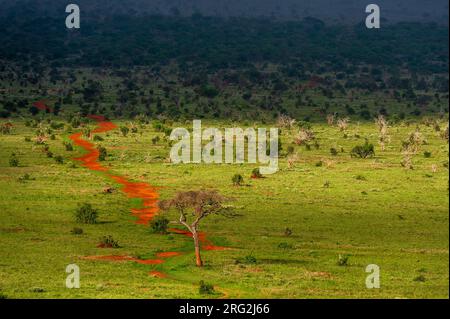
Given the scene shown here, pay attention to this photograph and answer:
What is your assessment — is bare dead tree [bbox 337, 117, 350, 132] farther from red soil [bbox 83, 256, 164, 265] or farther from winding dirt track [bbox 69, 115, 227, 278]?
red soil [bbox 83, 256, 164, 265]

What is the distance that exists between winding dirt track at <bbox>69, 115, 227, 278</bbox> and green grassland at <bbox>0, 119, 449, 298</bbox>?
549 mm

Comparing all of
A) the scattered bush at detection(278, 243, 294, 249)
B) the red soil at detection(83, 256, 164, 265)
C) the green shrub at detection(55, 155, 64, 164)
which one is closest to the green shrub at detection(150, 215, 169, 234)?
the red soil at detection(83, 256, 164, 265)

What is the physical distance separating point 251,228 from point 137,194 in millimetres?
11309

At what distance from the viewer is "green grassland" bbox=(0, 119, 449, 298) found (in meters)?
35.4

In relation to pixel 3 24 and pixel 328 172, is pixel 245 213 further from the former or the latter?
pixel 3 24

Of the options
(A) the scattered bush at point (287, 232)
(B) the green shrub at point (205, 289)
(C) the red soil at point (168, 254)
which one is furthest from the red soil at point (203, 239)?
(B) the green shrub at point (205, 289)

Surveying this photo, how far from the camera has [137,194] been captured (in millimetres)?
56125

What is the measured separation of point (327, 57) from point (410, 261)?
4904 inches

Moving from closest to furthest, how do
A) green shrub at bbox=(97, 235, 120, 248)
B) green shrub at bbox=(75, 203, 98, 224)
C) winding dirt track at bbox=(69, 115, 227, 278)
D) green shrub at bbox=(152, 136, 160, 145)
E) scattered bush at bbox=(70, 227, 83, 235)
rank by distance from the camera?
1. winding dirt track at bbox=(69, 115, 227, 278)
2. green shrub at bbox=(97, 235, 120, 248)
3. scattered bush at bbox=(70, 227, 83, 235)
4. green shrub at bbox=(75, 203, 98, 224)
5. green shrub at bbox=(152, 136, 160, 145)

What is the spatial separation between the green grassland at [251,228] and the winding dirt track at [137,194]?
1.80 ft

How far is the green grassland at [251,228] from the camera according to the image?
3544 centimetres

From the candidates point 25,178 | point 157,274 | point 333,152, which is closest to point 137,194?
point 25,178

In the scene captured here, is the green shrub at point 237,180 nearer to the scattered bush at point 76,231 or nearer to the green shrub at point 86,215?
the green shrub at point 86,215

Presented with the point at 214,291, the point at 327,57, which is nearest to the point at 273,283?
the point at 214,291
